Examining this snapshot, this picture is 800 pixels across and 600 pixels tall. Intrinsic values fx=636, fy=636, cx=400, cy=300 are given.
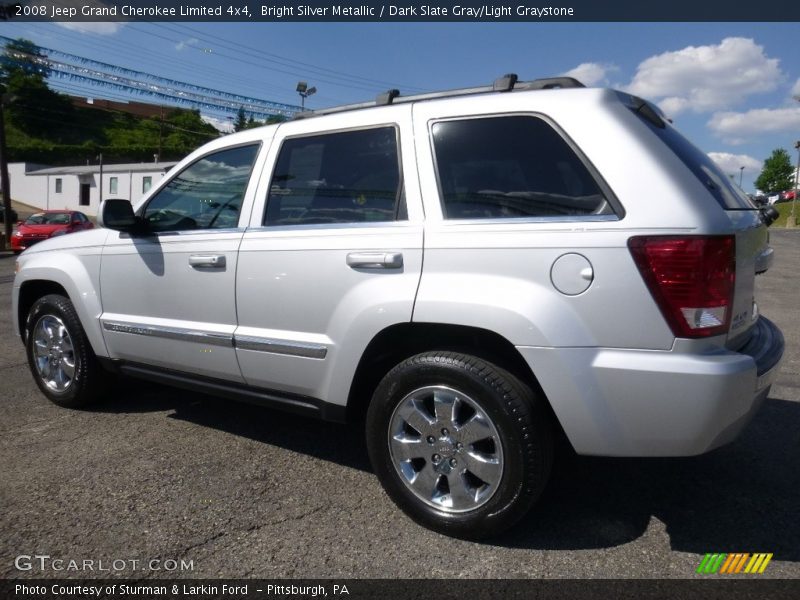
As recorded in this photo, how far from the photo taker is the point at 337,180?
3.26 m

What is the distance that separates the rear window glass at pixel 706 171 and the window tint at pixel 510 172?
42cm

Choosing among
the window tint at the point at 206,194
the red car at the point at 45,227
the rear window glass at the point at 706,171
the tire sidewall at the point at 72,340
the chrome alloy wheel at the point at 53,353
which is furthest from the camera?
the red car at the point at 45,227

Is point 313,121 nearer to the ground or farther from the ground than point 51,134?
nearer to the ground

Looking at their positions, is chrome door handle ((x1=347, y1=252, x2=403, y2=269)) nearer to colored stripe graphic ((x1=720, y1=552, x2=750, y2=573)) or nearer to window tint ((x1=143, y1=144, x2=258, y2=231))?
window tint ((x1=143, y1=144, x2=258, y2=231))

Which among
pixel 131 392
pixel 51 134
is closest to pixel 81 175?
pixel 51 134

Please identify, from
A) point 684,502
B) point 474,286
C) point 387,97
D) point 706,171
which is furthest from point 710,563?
point 387,97

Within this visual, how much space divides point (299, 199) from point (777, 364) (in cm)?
239

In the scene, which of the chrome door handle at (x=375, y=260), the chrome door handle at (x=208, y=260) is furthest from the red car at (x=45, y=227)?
the chrome door handle at (x=375, y=260)

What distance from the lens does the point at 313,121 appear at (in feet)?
11.2

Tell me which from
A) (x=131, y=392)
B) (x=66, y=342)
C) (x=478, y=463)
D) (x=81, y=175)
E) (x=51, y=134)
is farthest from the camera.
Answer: (x=51, y=134)

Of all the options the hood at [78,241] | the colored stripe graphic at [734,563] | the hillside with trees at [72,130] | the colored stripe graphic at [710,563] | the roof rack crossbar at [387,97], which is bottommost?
the colored stripe graphic at [710,563]

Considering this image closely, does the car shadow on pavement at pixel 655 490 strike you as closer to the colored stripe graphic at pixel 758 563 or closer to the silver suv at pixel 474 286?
the colored stripe graphic at pixel 758 563

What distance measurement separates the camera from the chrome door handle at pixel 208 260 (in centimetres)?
339

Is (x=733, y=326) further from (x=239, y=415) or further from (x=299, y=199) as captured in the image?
(x=239, y=415)
